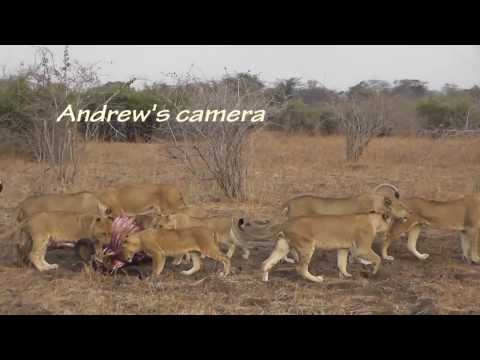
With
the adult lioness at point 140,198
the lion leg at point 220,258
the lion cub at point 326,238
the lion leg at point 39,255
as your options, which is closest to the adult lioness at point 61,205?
the adult lioness at point 140,198

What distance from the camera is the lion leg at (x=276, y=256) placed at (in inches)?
323

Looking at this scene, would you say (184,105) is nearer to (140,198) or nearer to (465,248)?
(140,198)

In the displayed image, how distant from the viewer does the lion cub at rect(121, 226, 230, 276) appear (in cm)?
837

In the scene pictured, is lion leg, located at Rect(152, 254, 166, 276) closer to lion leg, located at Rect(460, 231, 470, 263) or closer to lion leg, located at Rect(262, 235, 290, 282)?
lion leg, located at Rect(262, 235, 290, 282)

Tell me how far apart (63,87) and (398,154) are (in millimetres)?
12915

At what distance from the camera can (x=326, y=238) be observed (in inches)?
325

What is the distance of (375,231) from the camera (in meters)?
8.51

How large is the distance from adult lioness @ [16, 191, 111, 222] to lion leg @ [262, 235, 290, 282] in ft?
9.43

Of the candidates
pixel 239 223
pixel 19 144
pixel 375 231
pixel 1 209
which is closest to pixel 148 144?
pixel 19 144

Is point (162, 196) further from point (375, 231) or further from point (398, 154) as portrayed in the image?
point (398, 154)

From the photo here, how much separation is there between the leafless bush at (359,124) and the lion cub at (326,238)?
13.3 meters

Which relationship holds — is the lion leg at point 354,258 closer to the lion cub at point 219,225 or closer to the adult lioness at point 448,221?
the adult lioness at point 448,221

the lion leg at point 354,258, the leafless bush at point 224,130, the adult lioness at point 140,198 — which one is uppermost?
the leafless bush at point 224,130

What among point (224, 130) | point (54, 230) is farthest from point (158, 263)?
point (224, 130)
